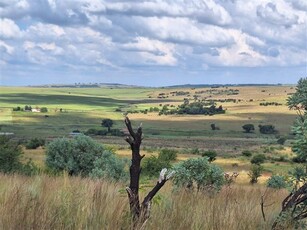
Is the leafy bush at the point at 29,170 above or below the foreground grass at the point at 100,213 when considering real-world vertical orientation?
below

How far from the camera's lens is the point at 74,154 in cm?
2930

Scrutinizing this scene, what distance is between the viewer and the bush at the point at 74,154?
2794 cm

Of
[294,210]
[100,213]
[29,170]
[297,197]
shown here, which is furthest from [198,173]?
[29,170]

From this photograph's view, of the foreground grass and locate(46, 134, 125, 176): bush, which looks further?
locate(46, 134, 125, 176): bush

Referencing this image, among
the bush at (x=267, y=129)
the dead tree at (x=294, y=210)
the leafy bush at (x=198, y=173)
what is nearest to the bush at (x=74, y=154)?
the leafy bush at (x=198, y=173)

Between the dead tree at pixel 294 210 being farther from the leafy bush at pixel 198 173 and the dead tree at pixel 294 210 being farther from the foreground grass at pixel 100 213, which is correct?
the leafy bush at pixel 198 173

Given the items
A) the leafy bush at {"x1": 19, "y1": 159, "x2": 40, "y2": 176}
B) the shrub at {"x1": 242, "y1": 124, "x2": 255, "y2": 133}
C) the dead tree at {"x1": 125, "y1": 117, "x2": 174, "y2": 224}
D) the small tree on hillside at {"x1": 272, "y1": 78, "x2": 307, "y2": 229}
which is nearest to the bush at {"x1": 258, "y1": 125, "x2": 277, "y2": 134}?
the shrub at {"x1": 242, "y1": 124, "x2": 255, "y2": 133}

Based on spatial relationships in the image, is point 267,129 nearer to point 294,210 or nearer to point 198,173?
point 198,173

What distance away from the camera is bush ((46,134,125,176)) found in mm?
27938

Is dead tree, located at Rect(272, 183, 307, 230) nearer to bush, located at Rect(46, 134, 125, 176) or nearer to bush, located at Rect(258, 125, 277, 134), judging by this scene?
bush, located at Rect(46, 134, 125, 176)

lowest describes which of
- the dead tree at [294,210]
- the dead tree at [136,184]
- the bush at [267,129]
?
the bush at [267,129]

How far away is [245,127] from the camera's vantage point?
19288 centimetres

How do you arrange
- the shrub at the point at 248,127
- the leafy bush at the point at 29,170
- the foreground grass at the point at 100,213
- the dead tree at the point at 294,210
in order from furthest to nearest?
the shrub at the point at 248,127 → the leafy bush at the point at 29,170 → the dead tree at the point at 294,210 → the foreground grass at the point at 100,213

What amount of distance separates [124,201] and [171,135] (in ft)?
567
